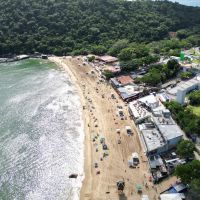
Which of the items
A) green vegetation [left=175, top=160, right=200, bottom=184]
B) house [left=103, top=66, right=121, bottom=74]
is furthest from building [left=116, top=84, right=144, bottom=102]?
green vegetation [left=175, top=160, right=200, bottom=184]

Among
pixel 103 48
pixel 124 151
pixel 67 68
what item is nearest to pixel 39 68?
pixel 67 68

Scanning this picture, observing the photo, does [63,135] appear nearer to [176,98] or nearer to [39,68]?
[176,98]

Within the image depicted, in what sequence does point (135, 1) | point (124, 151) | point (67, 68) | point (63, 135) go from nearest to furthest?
point (124, 151)
point (63, 135)
point (67, 68)
point (135, 1)

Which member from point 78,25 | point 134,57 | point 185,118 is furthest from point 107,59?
point 185,118

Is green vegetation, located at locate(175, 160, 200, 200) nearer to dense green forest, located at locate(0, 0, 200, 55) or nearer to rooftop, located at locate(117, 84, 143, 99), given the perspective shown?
rooftop, located at locate(117, 84, 143, 99)

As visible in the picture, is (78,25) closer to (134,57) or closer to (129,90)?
(134,57)

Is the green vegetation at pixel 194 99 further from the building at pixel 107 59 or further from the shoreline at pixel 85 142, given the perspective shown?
the building at pixel 107 59
